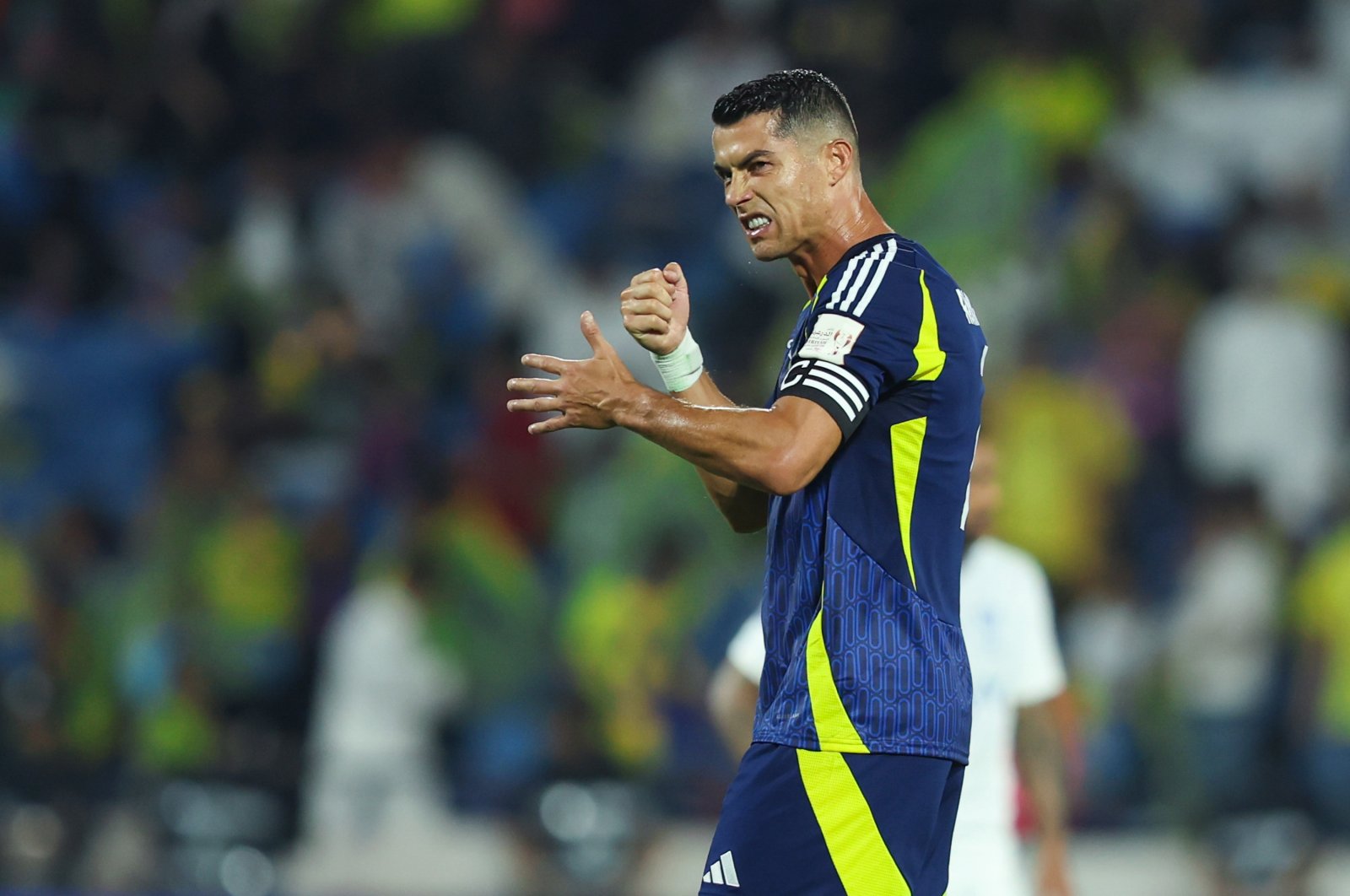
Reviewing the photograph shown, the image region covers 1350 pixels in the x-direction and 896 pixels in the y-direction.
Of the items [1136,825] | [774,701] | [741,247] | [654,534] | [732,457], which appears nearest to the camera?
[732,457]

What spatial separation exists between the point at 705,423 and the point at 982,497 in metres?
A: 2.25

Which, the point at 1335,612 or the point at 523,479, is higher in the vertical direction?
the point at 523,479

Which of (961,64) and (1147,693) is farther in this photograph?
(961,64)

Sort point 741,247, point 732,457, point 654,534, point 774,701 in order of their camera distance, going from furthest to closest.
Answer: point 741,247, point 654,534, point 774,701, point 732,457

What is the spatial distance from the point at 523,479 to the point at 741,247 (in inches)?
73.3

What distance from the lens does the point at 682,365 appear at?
13.4 ft

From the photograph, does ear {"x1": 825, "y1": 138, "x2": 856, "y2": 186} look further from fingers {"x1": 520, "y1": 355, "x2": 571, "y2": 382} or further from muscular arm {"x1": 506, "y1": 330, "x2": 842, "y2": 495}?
fingers {"x1": 520, "y1": 355, "x2": 571, "y2": 382}

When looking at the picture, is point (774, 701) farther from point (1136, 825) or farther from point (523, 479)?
point (523, 479)

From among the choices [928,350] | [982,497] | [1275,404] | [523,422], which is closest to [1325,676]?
[1275,404]

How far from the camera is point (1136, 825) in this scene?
8.52 metres

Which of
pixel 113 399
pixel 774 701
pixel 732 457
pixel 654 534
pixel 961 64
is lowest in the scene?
pixel 774 701

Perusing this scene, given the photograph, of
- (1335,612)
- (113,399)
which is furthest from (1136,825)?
(113,399)

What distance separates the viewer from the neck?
12.7 ft

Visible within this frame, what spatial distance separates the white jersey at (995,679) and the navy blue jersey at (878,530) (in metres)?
1.69
